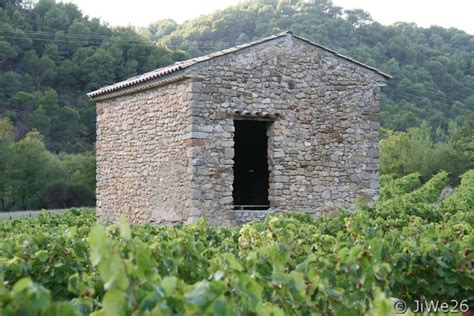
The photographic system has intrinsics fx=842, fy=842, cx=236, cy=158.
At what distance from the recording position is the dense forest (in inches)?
1353

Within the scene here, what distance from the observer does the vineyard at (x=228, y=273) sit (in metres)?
2.70

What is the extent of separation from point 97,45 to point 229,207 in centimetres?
3137

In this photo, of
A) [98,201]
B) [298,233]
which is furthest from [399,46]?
[298,233]

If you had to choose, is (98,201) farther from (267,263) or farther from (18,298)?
(18,298)

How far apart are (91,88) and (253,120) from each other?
27.0m

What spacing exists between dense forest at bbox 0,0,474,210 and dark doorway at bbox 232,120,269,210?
16.2 m

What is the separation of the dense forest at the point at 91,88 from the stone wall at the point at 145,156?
17256 mm

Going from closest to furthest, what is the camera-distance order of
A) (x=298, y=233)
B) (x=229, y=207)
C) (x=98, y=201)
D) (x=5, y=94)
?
1. (x=298, y=233)
2. (x=229, y=207)
3. (x=98, y=201)
4. (x=5, y=94)

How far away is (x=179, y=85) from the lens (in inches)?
521

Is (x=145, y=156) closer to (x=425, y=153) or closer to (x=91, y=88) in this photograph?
(x=425, y=153)

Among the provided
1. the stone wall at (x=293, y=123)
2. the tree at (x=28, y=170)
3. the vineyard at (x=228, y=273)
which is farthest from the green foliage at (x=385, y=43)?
the vineyard at (x=228, y=273)

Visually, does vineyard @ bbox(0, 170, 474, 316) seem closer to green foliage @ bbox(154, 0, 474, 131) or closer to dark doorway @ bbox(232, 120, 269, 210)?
dark doorway @ bbox(232, 120, 269, 210)

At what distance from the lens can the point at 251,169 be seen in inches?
689

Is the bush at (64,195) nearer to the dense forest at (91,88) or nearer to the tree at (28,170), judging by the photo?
the dense forest at (91,88)
